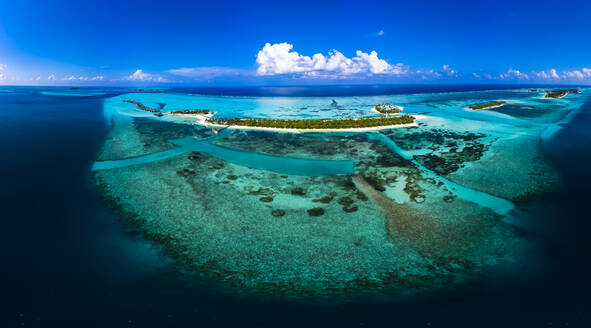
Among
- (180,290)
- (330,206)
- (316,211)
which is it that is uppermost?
Result: (330,206)

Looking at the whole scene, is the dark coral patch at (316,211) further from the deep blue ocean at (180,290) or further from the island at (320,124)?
the island at (320,124)

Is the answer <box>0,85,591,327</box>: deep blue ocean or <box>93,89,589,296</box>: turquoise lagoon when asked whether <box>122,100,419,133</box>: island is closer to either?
<box>93,89,589,296</box>: turquoise lagoon

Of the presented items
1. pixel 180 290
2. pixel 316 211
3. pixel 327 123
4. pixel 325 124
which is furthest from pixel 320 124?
pixel 180 290

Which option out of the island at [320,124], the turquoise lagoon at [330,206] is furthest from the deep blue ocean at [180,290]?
the island at [320,124]

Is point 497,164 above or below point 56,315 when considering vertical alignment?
above

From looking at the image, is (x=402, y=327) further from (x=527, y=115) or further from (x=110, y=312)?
(x=527, y=115)

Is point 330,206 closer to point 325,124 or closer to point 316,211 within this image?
point 316,211

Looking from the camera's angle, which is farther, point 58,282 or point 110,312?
point 58,282

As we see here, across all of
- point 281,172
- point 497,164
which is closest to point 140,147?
point 281,172
